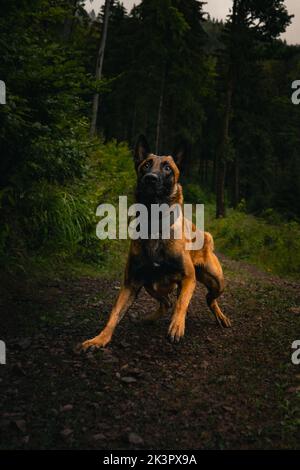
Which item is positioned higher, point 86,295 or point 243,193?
point 243,193

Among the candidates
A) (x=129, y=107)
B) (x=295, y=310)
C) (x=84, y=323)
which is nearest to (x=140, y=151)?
(x=84, y=323)

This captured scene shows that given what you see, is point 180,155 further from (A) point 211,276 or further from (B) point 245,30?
(B) point 245,30

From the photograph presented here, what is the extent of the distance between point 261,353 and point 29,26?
506 centimetres

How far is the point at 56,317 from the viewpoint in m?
4.89

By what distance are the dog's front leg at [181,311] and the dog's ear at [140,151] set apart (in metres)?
1.40

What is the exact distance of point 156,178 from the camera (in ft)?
12.4

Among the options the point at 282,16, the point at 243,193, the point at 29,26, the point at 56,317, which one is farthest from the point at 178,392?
the point at 243,193

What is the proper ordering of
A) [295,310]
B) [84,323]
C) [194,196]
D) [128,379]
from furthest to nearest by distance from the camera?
[194,196] < [295,310] < [84,323] < [128,379]

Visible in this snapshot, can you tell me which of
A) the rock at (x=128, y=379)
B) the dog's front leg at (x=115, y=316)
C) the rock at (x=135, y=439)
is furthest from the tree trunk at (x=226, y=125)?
the rock at (x=135, y=439)

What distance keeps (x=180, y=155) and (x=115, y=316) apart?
1.88 metres

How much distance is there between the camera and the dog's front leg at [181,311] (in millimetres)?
3740

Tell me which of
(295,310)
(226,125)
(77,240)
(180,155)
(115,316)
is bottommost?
(295,310)

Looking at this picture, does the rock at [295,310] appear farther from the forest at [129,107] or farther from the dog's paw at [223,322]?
the forest at [129,107]

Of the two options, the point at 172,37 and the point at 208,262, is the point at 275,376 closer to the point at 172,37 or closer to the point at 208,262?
the point at 208,262
